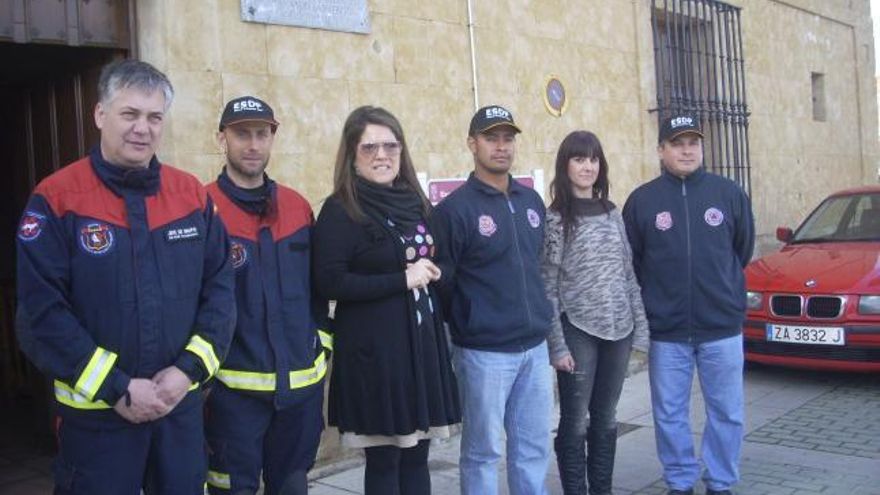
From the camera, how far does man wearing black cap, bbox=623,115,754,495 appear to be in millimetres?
3990

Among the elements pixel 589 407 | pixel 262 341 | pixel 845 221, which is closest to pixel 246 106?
pixel 262 341

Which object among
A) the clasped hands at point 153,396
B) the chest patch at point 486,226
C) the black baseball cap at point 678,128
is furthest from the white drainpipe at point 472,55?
the clasped hands at point 153,396

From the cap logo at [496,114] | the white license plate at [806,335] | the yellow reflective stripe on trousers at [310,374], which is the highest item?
the cap logo at [496,114]

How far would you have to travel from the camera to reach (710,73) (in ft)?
29.7

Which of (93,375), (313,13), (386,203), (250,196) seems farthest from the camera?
(313,13)

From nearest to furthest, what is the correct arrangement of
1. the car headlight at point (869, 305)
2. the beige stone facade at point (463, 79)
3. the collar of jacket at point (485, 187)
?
1. the collar of jacket at point (485, 187)
2. the beige stone facade at point (463, 79)
3. the car headlight at point (869, 305)

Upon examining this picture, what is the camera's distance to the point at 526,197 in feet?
11.9

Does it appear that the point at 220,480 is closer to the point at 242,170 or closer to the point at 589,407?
the point at 242,170

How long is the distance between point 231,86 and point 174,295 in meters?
2.40

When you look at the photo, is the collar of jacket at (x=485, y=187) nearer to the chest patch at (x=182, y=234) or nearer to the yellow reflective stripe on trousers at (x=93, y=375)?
the chest patch at (x=182, y=234)

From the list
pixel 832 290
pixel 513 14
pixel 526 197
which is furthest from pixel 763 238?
pixel 526 197

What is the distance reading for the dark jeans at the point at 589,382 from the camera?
3.76m

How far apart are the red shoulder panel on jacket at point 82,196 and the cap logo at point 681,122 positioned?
2658 mm

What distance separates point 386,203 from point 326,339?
1.87 ft
